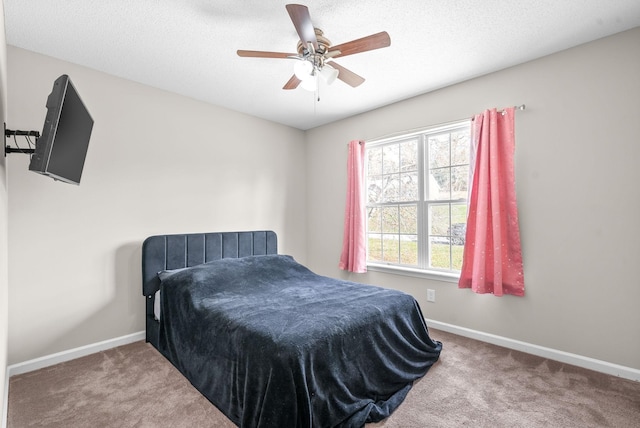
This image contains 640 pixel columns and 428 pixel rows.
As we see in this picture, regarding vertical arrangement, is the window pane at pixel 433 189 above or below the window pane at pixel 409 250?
above

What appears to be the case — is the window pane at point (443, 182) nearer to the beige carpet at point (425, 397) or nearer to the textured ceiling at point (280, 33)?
the textured ceiling at point (280, 33)

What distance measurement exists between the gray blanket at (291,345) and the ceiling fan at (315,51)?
1.62 metres

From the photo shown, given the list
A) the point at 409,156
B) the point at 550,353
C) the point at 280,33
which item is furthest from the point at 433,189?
the point at 280,33

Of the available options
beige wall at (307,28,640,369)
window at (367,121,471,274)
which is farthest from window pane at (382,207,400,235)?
beige wall at (307,28,640,369)

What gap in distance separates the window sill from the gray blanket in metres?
0.81

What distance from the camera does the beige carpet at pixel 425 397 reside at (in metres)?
1.75

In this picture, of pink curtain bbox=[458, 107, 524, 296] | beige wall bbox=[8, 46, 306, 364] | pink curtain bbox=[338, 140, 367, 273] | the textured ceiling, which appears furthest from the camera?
pink curtain bbox=[338, 140, 367, 273]

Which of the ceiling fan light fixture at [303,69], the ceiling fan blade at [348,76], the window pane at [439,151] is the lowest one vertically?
the window pane at [439,151]

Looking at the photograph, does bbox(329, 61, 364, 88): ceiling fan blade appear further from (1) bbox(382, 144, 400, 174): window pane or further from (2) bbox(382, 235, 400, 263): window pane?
(2) bbox(382, 235, 400, 263): window pane

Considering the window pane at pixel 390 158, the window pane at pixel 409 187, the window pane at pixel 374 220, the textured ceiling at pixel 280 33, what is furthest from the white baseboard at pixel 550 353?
the textured ceiling at pixel 280 33

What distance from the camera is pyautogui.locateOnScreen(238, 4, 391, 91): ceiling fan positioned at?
5.69 ft

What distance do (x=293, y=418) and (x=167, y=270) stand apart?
81.3 inches

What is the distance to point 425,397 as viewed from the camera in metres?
1.97

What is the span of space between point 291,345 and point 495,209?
2145 millimetres
